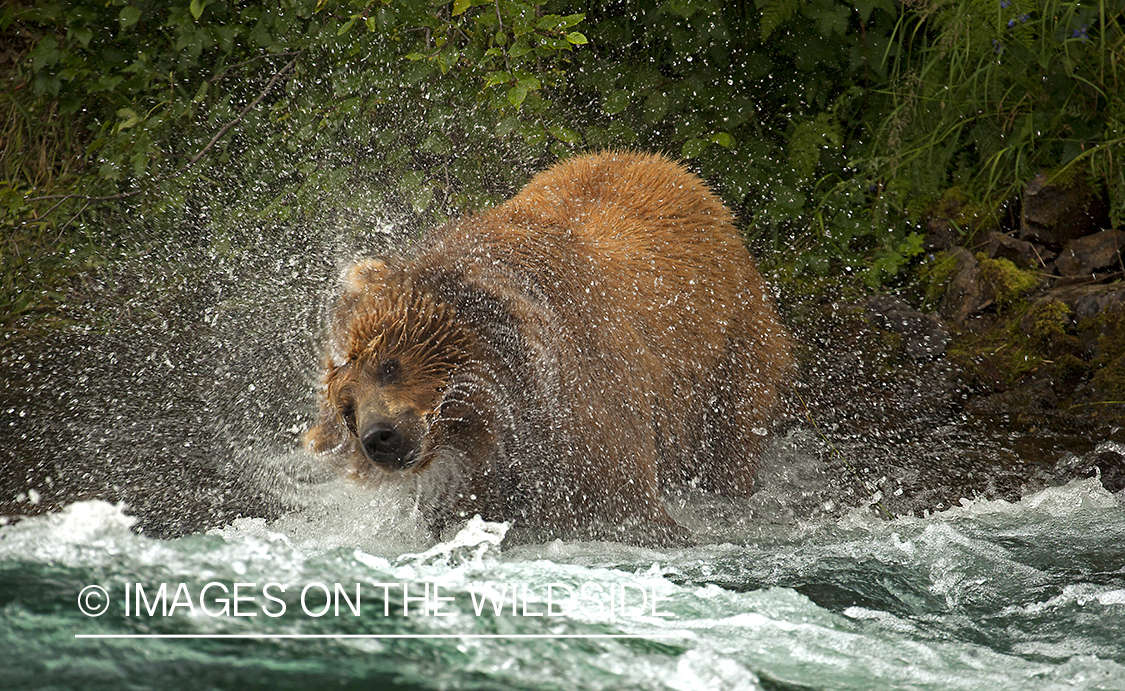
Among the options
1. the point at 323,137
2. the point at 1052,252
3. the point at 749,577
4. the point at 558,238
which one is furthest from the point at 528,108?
the point at 749,577

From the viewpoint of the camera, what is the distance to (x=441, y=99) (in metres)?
5.55

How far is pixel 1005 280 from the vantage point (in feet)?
16.1

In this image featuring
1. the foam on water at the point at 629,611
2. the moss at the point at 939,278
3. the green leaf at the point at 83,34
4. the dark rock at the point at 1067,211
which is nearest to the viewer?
the foam on water at the point at 629,611

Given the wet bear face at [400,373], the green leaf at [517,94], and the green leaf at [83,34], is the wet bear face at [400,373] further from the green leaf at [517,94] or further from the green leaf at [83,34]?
the green leaf at [83,34]

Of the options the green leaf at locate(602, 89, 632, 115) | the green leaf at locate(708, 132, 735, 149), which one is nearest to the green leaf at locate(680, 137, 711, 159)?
the green leaf at locate(708, 132, 735, 149)

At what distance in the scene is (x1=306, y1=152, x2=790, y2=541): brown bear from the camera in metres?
3.39

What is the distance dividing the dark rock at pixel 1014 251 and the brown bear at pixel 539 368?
1621 mm

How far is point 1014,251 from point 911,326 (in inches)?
25.2

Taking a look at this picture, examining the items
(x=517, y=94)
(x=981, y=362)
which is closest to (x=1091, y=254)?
(x=981, y=362)

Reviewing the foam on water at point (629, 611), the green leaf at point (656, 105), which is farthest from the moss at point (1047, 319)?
the green leaf at point (656, 105)

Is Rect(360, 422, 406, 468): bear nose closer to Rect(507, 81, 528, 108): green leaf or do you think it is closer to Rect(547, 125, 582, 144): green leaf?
Rect(507, 81, 528, 108): green leaf

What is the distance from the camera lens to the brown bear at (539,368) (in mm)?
3387

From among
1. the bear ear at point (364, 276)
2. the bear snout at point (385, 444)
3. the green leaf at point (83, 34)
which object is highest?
the green leaf at point (83, 34)

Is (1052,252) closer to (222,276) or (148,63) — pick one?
(222,276)
